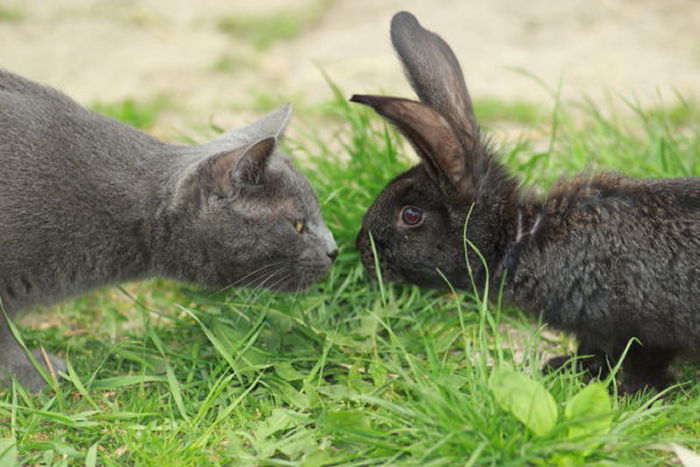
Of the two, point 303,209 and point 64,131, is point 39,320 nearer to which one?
point 64,131

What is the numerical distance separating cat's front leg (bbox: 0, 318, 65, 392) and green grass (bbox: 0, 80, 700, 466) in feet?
0.40

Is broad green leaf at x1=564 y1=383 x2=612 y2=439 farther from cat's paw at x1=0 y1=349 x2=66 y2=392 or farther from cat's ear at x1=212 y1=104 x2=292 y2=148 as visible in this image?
cat's paw at x1=0 y1=349 x2=66 y2=392

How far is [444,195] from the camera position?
3596mm

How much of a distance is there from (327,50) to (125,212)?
4.52m

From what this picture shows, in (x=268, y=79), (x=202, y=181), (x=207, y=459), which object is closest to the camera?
(x=207, y=459)

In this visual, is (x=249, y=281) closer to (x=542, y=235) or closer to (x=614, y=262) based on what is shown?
(x=542, y=235)

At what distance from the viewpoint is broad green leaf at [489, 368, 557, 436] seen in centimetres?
264

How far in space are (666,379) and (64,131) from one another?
8.59 feet

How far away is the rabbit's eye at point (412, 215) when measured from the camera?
145 inches

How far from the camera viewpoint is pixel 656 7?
8.40 meters

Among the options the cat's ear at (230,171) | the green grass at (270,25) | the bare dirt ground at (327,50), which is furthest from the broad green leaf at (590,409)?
the green grass at (270,25)

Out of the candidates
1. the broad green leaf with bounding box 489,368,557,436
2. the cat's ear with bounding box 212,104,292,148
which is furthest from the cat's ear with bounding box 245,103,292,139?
the broad green leaf with bounding box 489,368,557,436

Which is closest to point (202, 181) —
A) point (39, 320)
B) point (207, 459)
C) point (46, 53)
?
point (207, 459)

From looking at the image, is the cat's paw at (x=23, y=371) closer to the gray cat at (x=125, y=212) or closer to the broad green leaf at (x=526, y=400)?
the gray cat at (x=125, y=212)
